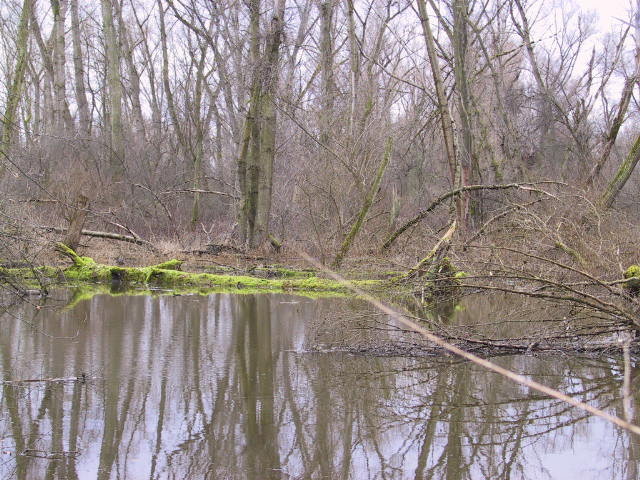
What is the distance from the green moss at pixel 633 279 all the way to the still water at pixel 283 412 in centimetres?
79

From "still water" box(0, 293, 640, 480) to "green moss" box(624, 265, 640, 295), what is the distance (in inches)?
31.2

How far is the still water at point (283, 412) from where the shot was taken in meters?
3.98

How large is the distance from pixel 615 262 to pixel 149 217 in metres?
17.9

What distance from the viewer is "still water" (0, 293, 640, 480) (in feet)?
13.1

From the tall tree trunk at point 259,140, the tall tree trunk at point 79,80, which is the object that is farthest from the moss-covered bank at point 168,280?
the tall tree trunk at point 79,80

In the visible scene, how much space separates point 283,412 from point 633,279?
3852mm

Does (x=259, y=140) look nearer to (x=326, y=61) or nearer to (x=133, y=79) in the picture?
(x=326, y=61)

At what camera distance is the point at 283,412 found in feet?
16.3

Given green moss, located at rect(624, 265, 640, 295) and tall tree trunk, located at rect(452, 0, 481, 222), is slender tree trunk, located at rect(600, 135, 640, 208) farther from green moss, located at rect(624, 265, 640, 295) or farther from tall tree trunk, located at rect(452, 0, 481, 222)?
green moss, located at rect(624, 265, 640, 295)

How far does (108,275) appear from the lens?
542 inches

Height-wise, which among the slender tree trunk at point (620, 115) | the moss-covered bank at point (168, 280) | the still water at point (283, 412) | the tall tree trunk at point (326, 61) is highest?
the tall tree trunk at point (326, 61)

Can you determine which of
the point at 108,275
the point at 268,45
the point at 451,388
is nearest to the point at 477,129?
the point at 268,45

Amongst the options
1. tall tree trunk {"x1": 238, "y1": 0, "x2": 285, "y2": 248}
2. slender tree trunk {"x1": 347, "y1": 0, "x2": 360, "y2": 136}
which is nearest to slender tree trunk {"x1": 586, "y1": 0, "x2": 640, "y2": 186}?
slender tree trunk {"x1": 347, "y1": 0, "x2": 360, "y2": 136}

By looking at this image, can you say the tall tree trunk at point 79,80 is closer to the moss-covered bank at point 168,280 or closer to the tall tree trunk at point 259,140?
the tall tree trunk at point 259,140
